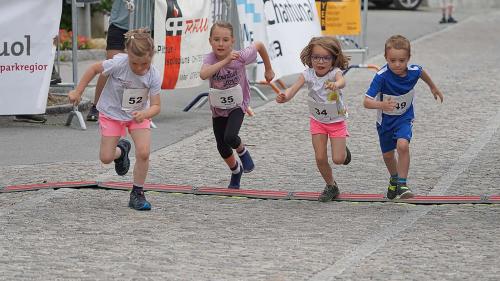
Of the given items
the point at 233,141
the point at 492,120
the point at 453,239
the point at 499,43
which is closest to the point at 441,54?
the point at 499,43

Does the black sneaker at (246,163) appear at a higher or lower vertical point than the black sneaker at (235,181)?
higher

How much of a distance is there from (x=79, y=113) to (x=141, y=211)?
4320 millimetres

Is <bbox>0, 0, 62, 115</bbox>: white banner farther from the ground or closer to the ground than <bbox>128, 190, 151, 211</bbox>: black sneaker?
farther from the ground

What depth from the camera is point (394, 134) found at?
29.9 ft

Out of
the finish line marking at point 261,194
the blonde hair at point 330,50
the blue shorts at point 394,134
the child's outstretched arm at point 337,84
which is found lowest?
the finish line marking at point 261,194

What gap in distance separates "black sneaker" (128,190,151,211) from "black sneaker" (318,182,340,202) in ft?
4.06

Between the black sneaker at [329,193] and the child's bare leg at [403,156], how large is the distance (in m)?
0.46

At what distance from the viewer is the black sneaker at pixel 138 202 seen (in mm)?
8656

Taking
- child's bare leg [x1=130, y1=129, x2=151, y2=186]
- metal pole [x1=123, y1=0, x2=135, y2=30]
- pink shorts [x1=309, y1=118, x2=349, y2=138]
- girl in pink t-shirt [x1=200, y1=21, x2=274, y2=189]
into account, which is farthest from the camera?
metal pole [x1=123, y1=0, x2=135, y2=30]

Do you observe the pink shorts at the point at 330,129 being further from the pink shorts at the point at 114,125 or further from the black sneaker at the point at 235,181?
the pink shorts at the point at 114,125

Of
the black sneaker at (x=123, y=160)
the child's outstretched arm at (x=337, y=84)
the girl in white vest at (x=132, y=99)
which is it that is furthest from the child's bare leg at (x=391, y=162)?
the black sneaker at (x=123, y=160)

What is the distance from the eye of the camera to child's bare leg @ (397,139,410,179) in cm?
902

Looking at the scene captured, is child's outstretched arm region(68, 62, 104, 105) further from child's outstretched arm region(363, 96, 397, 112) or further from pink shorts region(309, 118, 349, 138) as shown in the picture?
child's outstretched arm region(363, 96, 397, 112)

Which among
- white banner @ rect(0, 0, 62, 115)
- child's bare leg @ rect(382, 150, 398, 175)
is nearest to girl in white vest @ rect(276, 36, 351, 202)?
child's bare leg @ rect(382, 150, 398, 175)
